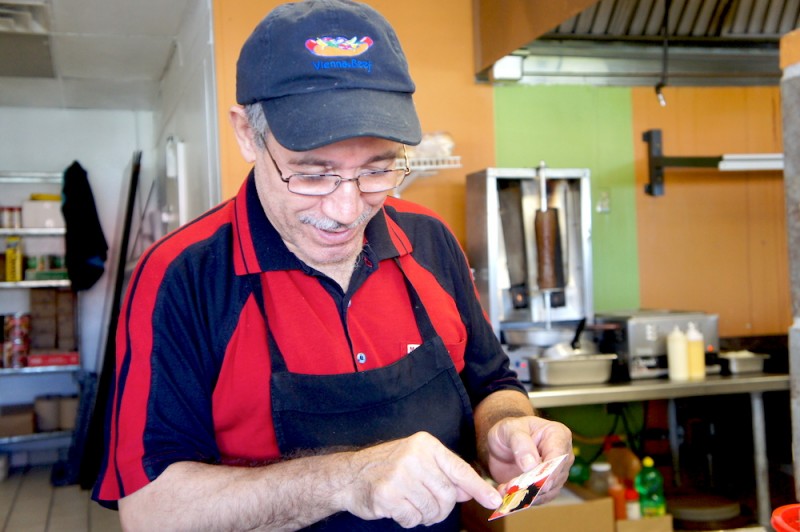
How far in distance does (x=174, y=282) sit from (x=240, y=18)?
2668mm

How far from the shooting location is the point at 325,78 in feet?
4.30

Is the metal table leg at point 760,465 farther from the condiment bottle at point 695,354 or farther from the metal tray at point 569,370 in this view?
the metal tray at point 569,370

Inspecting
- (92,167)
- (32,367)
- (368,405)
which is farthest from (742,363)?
(92,167)

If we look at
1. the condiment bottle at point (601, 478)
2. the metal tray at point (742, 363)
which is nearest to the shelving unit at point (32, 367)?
the condiment bottle at point (601, 478)

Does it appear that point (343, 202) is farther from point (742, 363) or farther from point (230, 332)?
point (742, 363)

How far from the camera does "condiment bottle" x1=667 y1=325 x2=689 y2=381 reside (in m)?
3.58

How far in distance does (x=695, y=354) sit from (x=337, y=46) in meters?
2.83

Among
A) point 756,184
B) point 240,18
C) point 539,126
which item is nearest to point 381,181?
point 240,18

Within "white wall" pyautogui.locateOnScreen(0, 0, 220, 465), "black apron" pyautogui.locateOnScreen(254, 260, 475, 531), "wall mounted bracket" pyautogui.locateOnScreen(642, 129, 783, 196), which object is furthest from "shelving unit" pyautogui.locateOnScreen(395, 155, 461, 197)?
"white wall" pyautogui.locateOnScreen(0, 0, 220, 465)

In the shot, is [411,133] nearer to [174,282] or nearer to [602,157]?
[174,282]

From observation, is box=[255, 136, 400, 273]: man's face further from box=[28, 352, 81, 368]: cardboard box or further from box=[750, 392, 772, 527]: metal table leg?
box=[28, 352, 81, 368]: cardboard box

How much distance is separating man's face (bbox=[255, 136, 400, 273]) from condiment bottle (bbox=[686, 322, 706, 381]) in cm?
256

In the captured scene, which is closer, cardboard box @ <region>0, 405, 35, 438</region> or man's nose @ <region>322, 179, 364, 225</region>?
man's nose @ <region>322, 179, 364, 225</region>

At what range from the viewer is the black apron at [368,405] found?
1424mm
